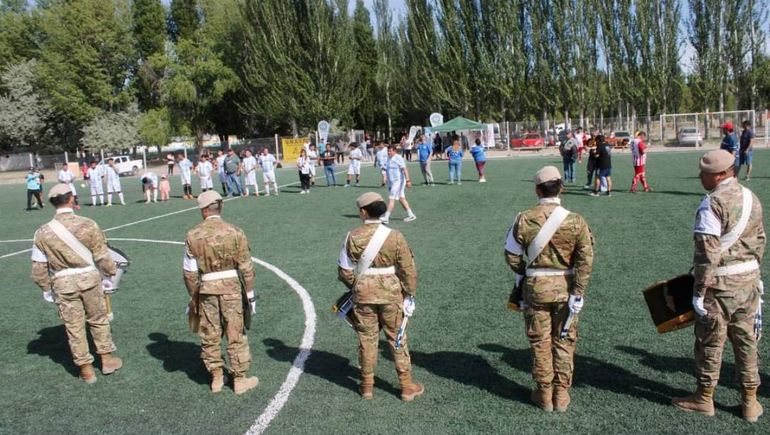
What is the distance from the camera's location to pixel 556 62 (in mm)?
51469

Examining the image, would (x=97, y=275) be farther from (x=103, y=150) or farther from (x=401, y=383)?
(x=103, y=150)

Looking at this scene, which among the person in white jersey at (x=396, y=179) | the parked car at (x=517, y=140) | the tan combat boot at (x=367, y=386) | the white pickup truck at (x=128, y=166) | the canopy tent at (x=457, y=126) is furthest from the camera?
the white pickup truck at (x=128, y=166)

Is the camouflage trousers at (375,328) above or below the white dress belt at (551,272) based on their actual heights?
below

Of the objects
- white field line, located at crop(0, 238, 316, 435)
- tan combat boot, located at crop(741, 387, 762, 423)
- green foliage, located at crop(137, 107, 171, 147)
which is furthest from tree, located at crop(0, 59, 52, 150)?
tan combat boot, located at crop(741, 387, 762, 423)

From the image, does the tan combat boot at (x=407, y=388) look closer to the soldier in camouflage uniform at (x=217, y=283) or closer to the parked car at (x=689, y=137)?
the soldier in camouflage uniform at (x=217, y=283)

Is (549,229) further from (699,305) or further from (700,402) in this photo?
(700,402)

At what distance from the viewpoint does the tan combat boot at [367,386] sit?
527 centimetres

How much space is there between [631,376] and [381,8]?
6526 centimetres

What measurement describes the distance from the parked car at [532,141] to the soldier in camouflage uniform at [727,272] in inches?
1599

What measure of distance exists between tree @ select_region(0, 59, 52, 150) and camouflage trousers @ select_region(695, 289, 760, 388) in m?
60.9

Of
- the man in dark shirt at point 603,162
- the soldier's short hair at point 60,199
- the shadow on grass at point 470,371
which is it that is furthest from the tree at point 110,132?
the shadow on grass at point 470,371

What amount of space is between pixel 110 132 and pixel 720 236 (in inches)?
2177

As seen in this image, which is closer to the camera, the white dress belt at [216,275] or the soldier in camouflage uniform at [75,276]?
the white dress belt at [216,275]

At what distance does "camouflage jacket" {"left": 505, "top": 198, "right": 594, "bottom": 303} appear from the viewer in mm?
4594
